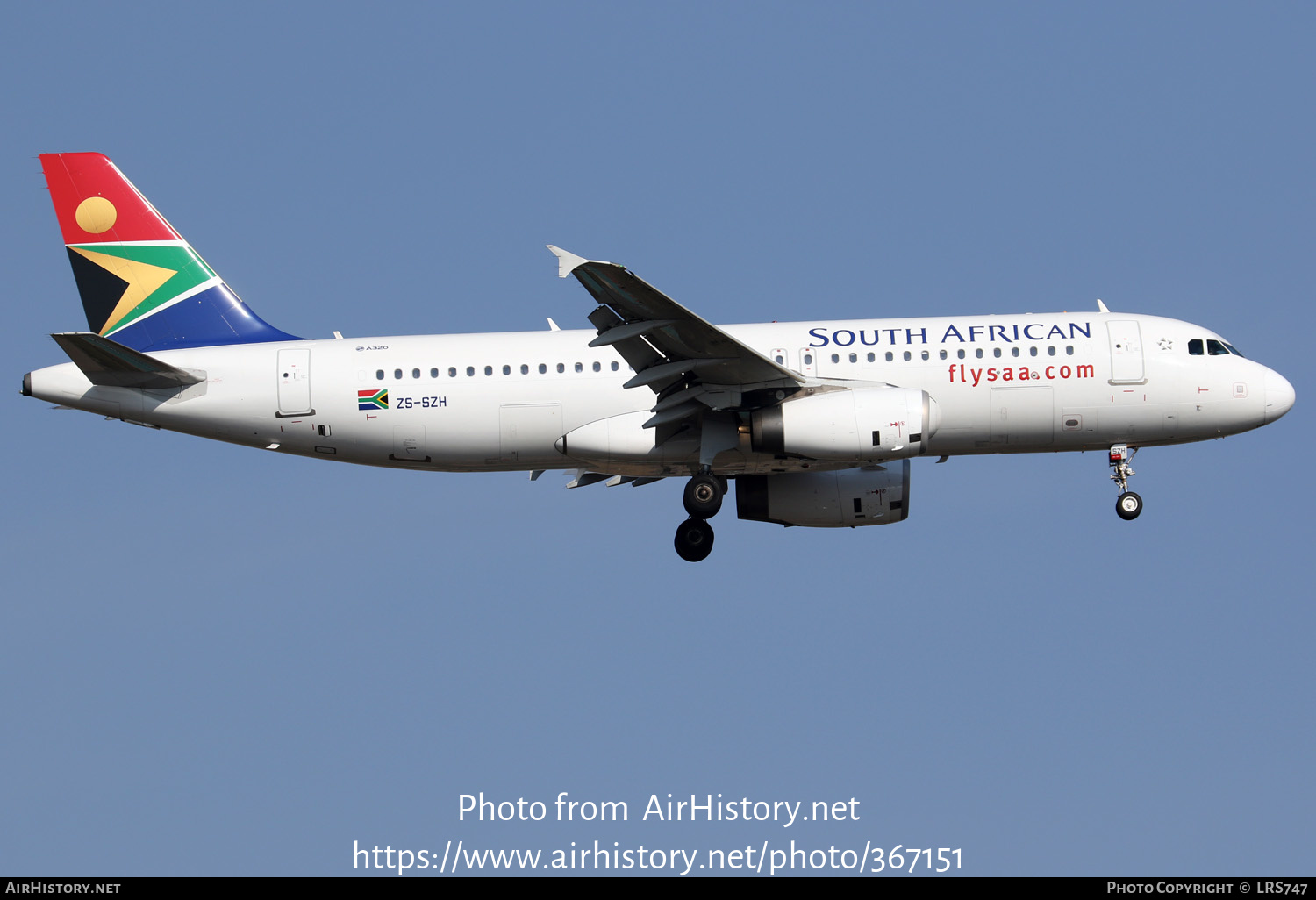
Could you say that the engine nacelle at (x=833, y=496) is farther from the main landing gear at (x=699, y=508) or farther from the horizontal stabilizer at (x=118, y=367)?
the horizontal stabilizer at (x=118, y=367)

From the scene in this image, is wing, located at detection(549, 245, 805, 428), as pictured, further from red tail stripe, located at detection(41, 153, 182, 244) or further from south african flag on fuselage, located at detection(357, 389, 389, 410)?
red tail stripe, located at detection(41, 153, 182, 244)

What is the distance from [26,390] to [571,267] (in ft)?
43.7

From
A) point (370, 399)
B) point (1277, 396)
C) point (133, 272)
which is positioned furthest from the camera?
point (133, 272)

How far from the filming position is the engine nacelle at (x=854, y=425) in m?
31.0

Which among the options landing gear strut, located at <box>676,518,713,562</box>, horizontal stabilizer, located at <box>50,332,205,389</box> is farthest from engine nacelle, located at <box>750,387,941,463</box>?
horizontal stabilizer, located at <box>50,332,205,389</box>

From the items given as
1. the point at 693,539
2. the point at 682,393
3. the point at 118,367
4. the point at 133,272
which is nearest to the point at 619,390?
the point at 682,393

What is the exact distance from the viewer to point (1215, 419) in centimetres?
3369

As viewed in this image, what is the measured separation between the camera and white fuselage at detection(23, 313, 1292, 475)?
32875 mm

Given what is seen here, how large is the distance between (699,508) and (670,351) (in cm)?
393

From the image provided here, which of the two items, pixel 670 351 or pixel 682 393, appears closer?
pixel 670 351

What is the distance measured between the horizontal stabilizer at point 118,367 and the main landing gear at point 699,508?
1116 centimetres

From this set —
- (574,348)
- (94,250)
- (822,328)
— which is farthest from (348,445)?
(822,328)

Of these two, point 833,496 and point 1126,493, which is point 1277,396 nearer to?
point 1126,493

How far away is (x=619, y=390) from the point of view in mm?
32938
